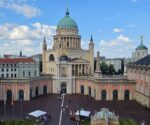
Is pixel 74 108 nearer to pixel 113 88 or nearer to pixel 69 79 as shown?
pixel 113 88

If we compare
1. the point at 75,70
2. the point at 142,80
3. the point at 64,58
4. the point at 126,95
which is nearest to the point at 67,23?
the point at 64,58

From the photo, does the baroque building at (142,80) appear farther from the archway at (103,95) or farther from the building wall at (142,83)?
the archway at (103,95)

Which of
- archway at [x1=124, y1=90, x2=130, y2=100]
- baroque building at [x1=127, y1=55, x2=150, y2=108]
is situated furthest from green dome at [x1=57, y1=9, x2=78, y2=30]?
archway at [x1=124, y1=90, x2=130, y2=100]

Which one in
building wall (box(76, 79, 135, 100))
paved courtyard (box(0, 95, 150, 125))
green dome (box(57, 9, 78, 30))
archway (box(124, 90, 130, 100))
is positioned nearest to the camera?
paved courtyard (box(0, 95, 150, 125))

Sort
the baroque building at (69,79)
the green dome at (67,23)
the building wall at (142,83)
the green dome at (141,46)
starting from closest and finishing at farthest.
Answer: the building wall at (142,83) < the baroque building at (69,79) < the green dome at (67,23) < the green dome at (141,46)

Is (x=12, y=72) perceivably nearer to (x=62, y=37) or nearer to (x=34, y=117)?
(x=62, y=37)

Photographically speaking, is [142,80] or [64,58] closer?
[142,80]

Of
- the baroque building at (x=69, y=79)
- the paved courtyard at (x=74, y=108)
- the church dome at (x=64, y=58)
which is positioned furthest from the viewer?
the church dome at (x=64, y=58)

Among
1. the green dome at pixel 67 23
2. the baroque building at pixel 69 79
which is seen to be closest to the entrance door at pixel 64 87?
the baroque building at pixel 69 79

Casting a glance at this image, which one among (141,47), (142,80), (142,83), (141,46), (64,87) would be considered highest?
(141,46)

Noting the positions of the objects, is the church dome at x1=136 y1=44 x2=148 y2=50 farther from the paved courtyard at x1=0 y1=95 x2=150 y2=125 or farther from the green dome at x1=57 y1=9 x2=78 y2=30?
the paved courtyard at x1=0 y1=95 x2=150 y2=125

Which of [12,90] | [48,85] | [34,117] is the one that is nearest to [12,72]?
[48,85]
